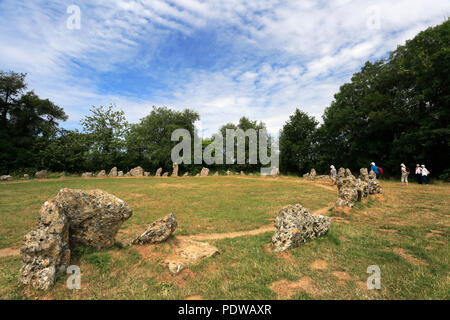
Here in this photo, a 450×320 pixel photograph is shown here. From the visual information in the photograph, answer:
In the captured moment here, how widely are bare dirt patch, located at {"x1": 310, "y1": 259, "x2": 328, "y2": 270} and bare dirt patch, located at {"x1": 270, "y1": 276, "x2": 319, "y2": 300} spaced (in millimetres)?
592

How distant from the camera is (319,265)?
456 centimetres

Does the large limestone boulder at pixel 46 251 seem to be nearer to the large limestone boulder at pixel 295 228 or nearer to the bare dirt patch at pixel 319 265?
the large limestone boulder at pixel 295 228

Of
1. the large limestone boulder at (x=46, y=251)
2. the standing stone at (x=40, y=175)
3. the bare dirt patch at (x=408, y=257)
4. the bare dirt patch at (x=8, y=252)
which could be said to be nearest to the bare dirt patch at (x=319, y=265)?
the bare dirt patch at (x=408, y=257)

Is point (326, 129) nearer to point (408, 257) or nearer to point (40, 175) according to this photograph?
point (408, 257)

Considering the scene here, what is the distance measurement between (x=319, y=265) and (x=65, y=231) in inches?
237

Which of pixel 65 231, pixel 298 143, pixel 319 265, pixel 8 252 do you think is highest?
pixel 298 143

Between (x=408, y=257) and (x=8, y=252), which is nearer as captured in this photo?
(x=408, y=257)

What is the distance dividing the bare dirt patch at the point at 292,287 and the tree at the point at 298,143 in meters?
42.0

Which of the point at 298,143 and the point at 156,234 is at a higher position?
the point at 298,143

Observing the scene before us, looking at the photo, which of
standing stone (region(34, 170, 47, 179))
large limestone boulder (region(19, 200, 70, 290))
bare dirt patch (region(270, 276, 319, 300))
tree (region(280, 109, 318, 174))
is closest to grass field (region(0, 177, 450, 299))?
bare dirt patch (region(270, 276, 319, 300))

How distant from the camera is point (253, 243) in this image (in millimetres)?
5988

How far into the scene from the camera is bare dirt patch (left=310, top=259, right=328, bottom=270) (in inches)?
173

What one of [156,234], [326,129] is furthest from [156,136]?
[156,234]

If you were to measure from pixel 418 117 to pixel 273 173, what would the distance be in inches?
841
